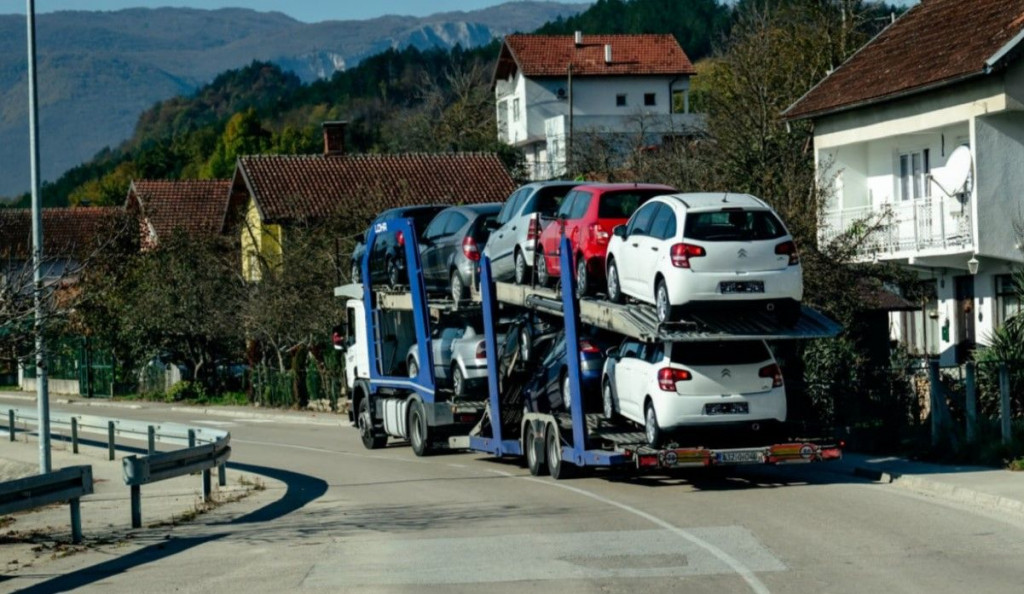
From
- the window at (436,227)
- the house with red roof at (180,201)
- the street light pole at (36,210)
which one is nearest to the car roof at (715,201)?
the window at (436,227)

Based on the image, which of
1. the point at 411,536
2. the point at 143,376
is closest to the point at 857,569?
the point at 411,536

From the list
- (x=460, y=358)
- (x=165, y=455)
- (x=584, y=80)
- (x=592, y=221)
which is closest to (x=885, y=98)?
(x=460, y=358)

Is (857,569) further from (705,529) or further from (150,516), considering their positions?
(150,516)

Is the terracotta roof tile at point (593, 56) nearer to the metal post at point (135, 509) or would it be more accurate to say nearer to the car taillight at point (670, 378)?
the car taillight at point (670, 378)

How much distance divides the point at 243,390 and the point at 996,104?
94.6ft

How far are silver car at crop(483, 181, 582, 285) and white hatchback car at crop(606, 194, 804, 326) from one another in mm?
3743

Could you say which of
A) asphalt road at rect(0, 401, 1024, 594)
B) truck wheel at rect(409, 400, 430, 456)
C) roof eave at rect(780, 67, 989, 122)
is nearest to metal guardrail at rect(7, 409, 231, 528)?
asphalt road at rect(0, 401, 1024, 594)

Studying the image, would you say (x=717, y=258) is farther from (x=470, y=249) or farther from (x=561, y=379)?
(x=470, y=249)

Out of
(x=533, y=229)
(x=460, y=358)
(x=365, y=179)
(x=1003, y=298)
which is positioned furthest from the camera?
(x=365, y=179)

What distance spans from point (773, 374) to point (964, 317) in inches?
643

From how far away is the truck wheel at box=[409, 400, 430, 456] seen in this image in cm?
2689

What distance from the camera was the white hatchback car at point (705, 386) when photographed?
19688 millimetres

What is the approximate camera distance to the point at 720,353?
20016mm

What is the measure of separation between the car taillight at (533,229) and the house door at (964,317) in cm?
1442
